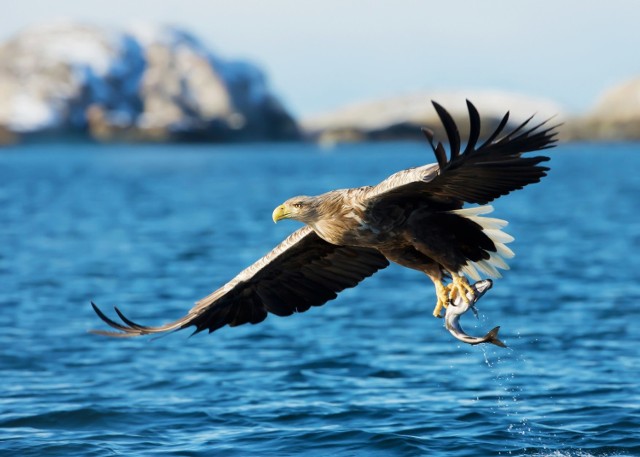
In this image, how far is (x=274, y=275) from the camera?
962 centimetres

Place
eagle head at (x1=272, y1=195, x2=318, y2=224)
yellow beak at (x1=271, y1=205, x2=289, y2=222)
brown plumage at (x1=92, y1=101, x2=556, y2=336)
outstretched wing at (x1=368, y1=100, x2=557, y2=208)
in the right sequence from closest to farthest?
outstretched wing at (x1=368, y1=100, x2=557, y2=208) → brown plumage at (x1=92, y1=101, x2=556, y2=336) → eagle head at (x1=272, y1=195, x2=318, y2=224) → yellow beak at (x1=271, y1=205, x2=289, y2=222)

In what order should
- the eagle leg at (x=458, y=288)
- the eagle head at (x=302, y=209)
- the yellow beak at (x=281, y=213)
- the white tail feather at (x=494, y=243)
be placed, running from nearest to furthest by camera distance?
the eagle leg at (x=458, y=288), the white tail feather at (x=494, y=243), the eagle head at (x=302, y=209), the yellow beak at (x=281, y=213)

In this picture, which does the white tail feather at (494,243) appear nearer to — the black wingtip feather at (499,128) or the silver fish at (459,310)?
the silver fish at (459,310)

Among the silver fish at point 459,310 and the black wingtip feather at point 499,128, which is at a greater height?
the black wingtip feather at point 499,128

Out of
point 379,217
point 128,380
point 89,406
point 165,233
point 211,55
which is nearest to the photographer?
point 379,217

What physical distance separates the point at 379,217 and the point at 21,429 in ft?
12.1

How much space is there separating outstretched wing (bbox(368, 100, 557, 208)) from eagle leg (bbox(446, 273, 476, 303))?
58 cm

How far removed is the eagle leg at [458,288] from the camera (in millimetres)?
8047

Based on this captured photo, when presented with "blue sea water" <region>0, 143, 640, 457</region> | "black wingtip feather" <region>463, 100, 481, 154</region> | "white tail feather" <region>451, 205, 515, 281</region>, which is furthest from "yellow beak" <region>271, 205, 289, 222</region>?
"blue sea water" <region>0, 143, 640, 457</region>

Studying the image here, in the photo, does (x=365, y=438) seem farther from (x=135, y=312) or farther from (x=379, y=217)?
(x=135, y=312)

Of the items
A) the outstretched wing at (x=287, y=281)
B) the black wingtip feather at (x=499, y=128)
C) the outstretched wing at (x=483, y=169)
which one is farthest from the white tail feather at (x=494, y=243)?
the outstretched wing at (x=287, y=281)

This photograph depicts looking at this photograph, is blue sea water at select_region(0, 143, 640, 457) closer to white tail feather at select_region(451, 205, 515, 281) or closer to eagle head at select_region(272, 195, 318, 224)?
white tail feather at select_region(451, 205, 515, 281)

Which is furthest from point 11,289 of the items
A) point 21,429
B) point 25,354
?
point 21,429

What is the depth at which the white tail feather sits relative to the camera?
819 centimetres
